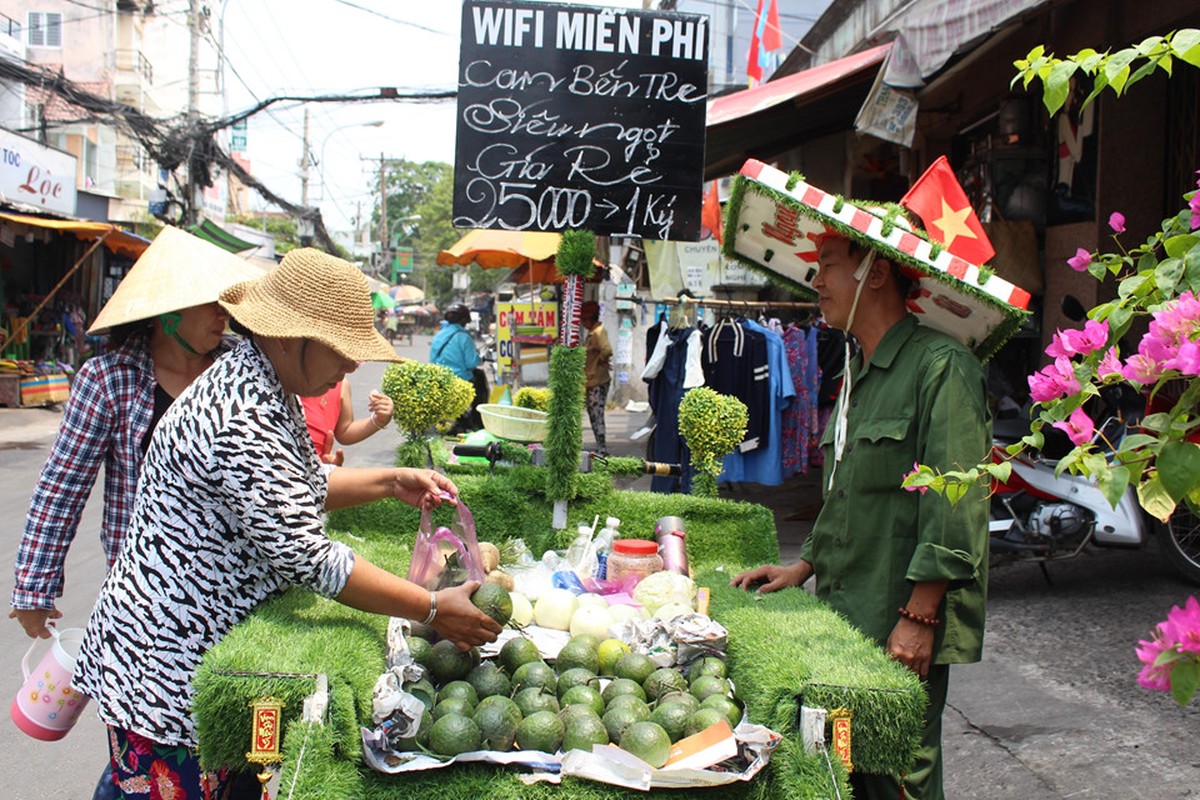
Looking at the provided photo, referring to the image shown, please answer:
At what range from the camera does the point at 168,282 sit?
3035 millimetres

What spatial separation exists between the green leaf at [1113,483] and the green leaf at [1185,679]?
20cm

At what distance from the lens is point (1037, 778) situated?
12.8 ft

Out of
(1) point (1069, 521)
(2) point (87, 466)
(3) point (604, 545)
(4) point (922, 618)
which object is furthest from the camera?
(1) point (1069, 521)

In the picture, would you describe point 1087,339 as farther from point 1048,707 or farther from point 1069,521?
point 1069,521

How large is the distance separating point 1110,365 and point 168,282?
8.81 feet

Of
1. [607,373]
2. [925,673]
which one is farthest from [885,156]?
[925,673]

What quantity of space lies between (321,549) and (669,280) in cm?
1394

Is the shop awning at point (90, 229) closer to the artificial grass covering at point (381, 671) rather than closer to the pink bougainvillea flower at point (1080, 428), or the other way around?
the artificial grass covering at point (381, 671)

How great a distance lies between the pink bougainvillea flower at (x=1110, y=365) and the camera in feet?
4.29

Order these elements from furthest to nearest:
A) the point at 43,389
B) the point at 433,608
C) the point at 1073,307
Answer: the point at 43,389
the point at 1073,307
the point at 433,608

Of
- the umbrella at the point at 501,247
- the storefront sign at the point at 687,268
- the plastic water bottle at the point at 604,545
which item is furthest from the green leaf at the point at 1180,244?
the storefront sign at the point at 687,268

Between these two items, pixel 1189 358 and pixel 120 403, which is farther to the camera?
pixel 120 403

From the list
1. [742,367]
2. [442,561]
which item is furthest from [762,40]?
[442,561]

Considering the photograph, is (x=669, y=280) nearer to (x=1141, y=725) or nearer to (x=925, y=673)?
(x=1141, y=725)
